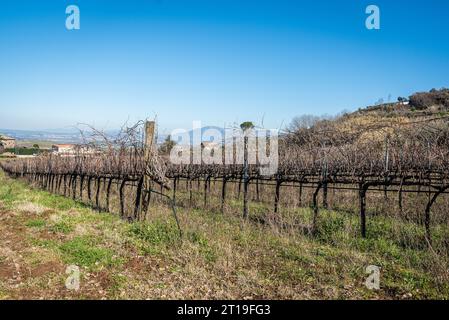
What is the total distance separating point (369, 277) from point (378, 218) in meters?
5.47

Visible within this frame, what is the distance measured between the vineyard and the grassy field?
67 centimetres

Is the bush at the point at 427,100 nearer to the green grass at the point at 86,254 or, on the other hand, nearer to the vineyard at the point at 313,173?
the vineyard at the point at 313,173

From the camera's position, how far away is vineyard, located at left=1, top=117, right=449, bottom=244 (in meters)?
8.08

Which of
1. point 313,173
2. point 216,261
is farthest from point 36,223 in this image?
point 313,173

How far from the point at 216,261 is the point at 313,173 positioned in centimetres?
912

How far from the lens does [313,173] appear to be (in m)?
13.6

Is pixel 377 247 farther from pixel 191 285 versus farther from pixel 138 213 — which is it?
A: pixel 138 213

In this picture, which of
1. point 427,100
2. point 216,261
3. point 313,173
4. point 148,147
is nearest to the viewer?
point 216,261

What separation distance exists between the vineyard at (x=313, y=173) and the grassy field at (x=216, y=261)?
671mm

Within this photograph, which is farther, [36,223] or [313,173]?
[313,173]
